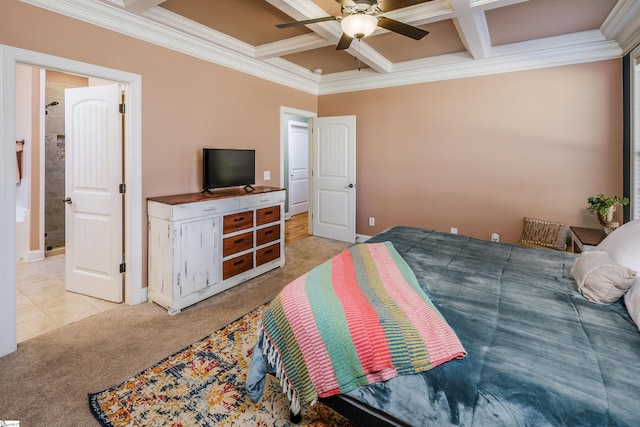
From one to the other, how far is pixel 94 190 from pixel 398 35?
11.4ft

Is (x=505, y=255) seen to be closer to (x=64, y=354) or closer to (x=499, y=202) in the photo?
(x=499, y=202)

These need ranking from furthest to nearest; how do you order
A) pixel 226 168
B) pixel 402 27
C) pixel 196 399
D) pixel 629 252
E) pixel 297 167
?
pixel 297 167 < pixel 226 168 < pixel 402 27 < pixel 196 399 < pixel 629 252

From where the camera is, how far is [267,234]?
3.91 meters

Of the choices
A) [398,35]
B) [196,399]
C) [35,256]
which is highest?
[398,35]

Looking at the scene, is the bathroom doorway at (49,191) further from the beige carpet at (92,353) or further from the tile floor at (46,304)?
the beige carpet at (92,353)

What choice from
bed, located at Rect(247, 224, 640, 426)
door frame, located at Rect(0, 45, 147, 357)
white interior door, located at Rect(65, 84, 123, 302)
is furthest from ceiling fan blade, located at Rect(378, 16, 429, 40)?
white interior door, located at Rect(65, 84, 123, 302)

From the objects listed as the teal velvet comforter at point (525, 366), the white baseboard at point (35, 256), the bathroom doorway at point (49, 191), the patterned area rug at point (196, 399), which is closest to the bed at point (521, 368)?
the teal velvet comforter at point (525, 366)

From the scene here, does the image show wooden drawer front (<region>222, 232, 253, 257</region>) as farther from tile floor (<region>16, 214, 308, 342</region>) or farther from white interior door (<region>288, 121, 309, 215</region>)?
white interior door (<region>288, 121, 309, 215</region>)

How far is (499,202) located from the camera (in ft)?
13.7

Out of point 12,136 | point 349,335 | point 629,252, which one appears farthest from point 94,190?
point 629,252

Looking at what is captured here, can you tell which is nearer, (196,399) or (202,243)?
(196,399)

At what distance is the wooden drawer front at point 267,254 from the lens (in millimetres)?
3812

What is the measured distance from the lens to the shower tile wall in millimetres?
4277

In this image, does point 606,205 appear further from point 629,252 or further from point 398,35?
point 398,35
